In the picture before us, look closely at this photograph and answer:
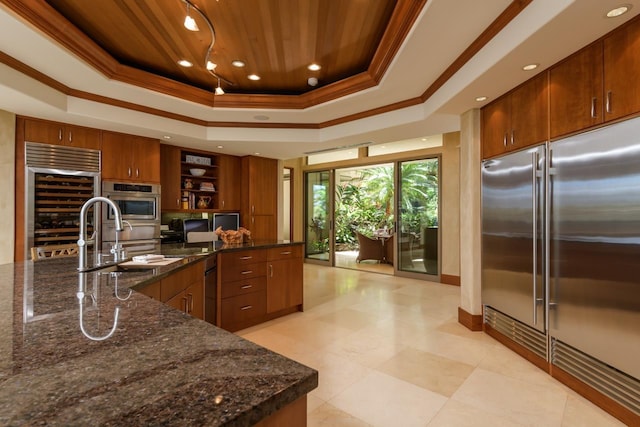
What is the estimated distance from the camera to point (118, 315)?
1.14 metres

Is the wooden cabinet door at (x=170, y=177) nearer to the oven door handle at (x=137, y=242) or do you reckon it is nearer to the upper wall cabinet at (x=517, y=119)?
the oven door handle at (x=137, y=242)

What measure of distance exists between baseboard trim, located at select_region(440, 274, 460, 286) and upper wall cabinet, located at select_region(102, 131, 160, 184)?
16.5ft

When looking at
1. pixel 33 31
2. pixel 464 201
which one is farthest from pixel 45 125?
pixel 464 201

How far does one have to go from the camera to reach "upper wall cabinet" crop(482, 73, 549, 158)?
266 centimetres

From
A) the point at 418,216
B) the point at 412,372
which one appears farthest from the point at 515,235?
the point at 418,216

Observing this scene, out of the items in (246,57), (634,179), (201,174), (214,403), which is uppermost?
(246,57)

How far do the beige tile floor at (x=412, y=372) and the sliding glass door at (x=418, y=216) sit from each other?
178cm

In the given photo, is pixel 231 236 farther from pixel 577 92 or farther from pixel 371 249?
pixel 371 249

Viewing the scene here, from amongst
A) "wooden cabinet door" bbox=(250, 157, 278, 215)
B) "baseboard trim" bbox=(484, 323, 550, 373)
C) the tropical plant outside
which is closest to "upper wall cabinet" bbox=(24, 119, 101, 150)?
"wooden cabinet door" bbox=(250, 157, 278, 215)

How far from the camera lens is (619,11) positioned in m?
1.86

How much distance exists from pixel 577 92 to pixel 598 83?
0.16 m

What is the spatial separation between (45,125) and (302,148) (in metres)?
3.43

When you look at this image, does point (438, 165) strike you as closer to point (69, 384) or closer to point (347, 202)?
point (347, 202)

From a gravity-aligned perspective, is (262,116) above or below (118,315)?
above
